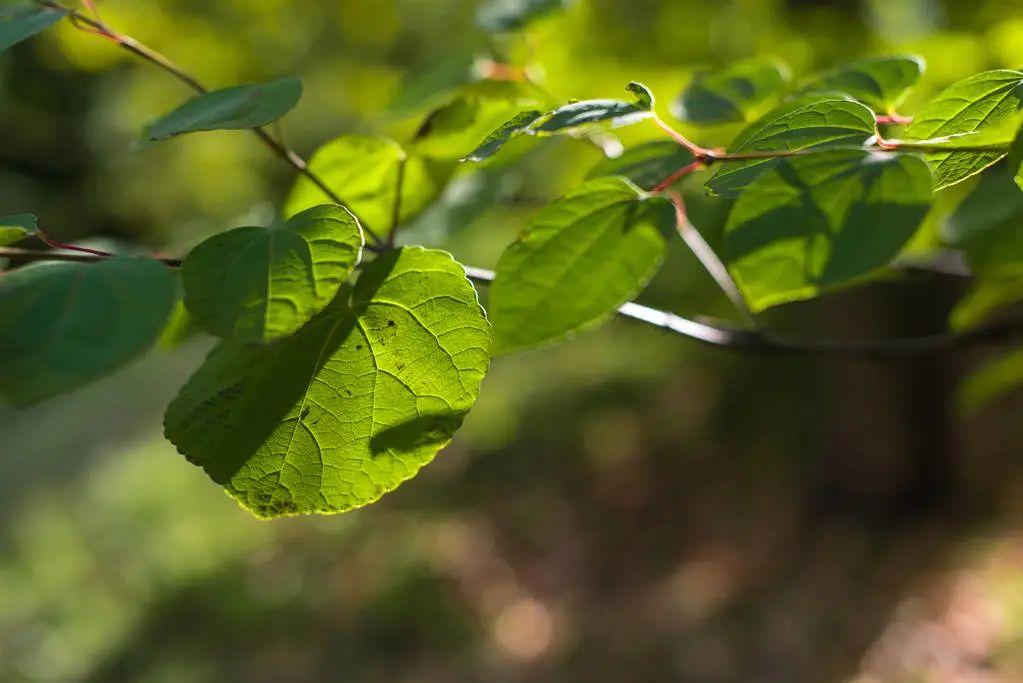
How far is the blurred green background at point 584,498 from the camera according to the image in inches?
78.7

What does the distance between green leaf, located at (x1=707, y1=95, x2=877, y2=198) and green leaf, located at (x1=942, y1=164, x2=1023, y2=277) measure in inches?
13.8

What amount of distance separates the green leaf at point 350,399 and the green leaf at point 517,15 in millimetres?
551

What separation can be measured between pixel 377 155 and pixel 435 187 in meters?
0.07

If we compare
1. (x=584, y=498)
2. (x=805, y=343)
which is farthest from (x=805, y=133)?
(x=584, y=498)

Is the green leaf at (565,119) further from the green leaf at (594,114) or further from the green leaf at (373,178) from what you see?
the green leaf at (373,178)

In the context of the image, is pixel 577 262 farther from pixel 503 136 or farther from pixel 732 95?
pixel 732 95

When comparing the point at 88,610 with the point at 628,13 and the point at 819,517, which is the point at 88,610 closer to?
the point at 819,517

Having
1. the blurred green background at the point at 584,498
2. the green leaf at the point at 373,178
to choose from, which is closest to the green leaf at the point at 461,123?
the green leaf at the point at 373,178

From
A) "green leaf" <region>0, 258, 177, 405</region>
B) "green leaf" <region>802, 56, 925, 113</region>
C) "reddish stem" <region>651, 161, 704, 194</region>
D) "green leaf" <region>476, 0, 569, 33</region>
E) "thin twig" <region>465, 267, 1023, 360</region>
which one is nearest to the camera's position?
"green leaf" <region>0, 258, 177, 405</region>

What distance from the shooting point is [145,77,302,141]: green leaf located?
58cm

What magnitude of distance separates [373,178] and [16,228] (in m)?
0.36

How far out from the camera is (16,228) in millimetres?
511

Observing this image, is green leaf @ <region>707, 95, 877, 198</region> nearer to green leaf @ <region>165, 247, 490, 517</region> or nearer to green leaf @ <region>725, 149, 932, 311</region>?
green leaf @ <region>725, 149, 932, 311</region>

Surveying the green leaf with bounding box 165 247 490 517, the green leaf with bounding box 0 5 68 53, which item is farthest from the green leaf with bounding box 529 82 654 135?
the green leaf with bounding box 0 5 68 53
